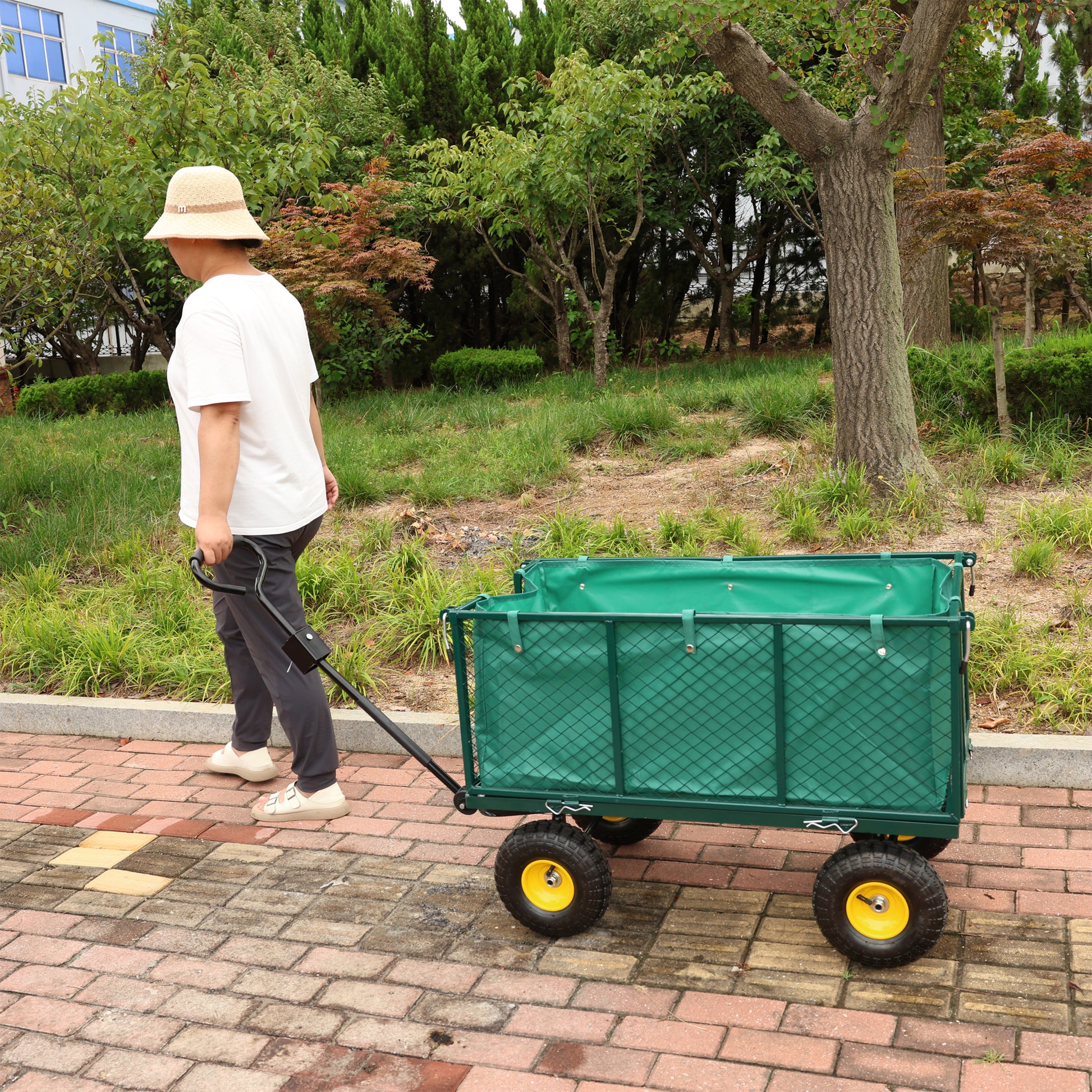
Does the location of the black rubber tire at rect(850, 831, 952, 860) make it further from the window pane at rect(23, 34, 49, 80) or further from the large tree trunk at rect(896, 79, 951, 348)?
the window pane at rect(23, 34, 49, 80)

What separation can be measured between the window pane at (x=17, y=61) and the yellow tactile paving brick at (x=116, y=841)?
29.9 meters

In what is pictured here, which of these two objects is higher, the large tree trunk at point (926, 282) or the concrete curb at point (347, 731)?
the large tree trunk at point (926, 282)

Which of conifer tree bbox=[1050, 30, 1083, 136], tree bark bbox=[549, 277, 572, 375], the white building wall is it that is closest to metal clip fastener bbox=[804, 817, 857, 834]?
tree bark bbox=[549, 277, 572, 375]

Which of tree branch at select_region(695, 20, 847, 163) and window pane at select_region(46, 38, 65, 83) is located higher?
window pane at select_region(46, 38, 65, 83)

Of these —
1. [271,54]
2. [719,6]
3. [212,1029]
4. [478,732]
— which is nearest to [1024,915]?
[478,732]

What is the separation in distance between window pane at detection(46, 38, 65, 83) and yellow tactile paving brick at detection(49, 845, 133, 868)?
103 feet

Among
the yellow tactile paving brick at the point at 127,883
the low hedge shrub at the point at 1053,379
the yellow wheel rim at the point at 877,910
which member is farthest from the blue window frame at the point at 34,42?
the yellow wheel rim at the point at 877,910

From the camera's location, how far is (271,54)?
52.5 ft

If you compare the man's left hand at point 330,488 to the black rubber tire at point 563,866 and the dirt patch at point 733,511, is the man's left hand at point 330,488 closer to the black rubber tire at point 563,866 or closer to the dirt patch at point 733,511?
the dirt patch at point 733,511

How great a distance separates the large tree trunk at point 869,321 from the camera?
6.20 m

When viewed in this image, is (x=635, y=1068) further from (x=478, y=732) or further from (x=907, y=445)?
(x=907, y=445)

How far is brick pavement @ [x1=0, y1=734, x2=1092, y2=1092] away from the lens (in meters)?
2.40

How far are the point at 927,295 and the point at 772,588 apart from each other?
7921 mm

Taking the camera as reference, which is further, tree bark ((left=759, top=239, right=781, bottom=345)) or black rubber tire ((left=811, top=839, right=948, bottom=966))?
tree bark ((left=759, top=239, right=781, bottom=345))
